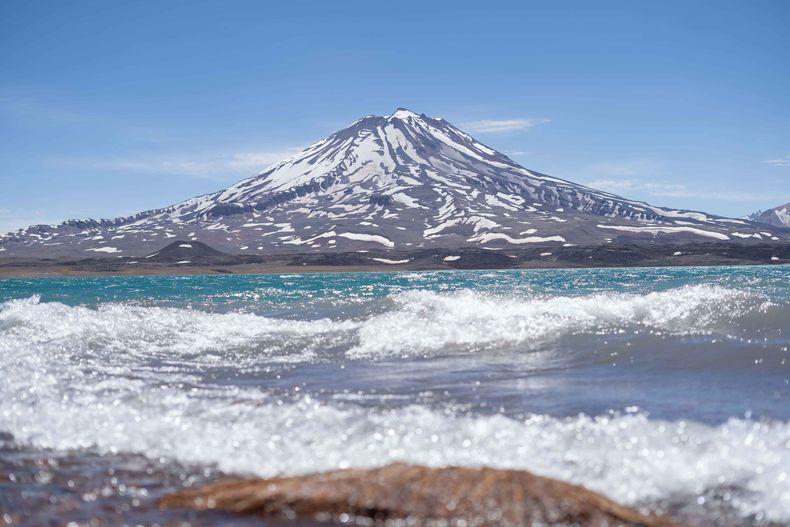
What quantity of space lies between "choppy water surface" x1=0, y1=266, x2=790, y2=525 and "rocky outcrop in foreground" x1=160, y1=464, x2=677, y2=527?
1.06 ft

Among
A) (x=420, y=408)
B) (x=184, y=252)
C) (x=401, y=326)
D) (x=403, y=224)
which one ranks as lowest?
(x=420, y=408)

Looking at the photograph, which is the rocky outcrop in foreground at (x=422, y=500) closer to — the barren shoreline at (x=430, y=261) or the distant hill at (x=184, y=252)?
the barren shoreline at (x=430, y=261)

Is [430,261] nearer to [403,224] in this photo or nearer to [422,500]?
[403,224]

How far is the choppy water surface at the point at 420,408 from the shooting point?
15.9ft

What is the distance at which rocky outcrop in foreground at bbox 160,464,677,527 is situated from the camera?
395 cm

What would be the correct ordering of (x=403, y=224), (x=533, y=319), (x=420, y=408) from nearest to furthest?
(x=420, y=408)
(x=533, y=319)
(x=403, y=224)

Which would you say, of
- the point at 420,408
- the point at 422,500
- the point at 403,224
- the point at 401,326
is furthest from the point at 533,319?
the point at 403,224

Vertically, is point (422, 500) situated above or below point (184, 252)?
below

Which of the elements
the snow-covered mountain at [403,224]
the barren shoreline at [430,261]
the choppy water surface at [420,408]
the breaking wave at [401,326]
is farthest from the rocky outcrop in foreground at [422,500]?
the snow-covered mountain at [403,224]

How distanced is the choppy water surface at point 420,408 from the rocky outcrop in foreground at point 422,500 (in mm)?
323

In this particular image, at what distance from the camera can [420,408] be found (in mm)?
7020

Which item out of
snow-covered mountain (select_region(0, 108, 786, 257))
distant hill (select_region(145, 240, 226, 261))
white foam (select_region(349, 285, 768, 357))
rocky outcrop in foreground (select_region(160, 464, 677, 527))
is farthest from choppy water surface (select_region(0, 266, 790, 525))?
snow-covered mountain (select_region(0, 108, 786, 257))

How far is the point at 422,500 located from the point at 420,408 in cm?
293

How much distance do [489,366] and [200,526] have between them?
22.3ft
